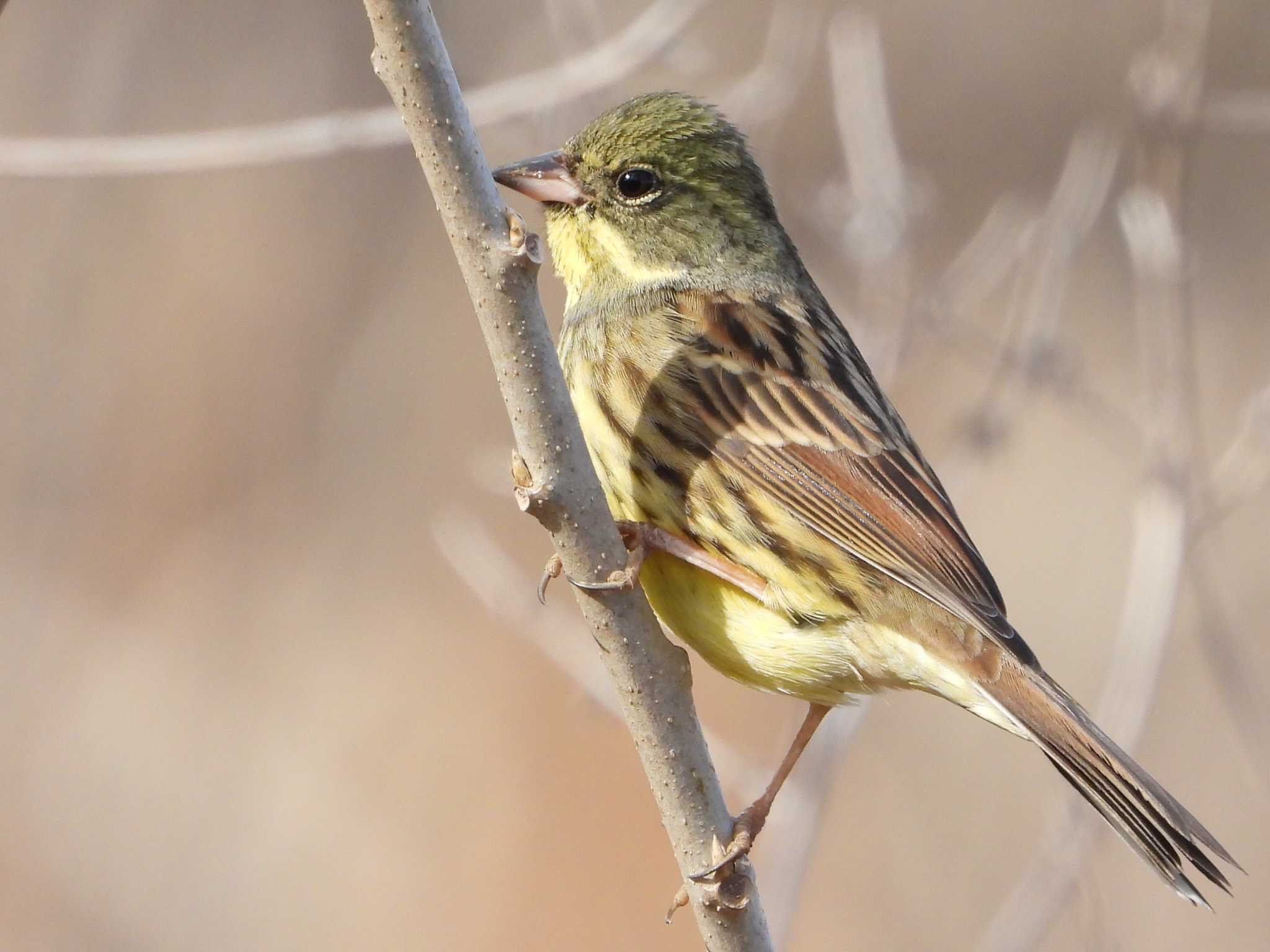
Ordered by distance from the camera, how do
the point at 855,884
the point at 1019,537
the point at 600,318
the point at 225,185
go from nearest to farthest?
1. the point at 600,318
2. the point at 855,884
3. the point at 1019,537
4. the point at 225,185

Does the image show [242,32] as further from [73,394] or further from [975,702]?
[975,702]

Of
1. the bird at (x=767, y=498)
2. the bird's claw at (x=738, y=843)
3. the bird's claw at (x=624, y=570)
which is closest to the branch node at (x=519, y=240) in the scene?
the bird's claw at (x=624, y=570)

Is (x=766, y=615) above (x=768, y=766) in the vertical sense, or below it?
below

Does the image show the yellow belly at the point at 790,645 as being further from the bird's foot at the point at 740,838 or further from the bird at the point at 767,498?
the bird's foot at the point at 740,838

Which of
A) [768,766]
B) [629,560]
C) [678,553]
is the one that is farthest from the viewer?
[768,766]

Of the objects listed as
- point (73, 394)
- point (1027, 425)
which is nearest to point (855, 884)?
point (1027, 425)

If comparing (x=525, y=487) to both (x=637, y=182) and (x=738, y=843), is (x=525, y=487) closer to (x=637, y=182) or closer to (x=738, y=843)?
(x=738, y=843)

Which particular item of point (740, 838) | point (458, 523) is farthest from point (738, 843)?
point (458, 523)

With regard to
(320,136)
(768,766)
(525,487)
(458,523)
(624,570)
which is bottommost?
(624,570)

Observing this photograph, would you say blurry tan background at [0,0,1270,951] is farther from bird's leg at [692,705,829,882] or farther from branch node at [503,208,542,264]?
branch node at [503,208,542,264]
